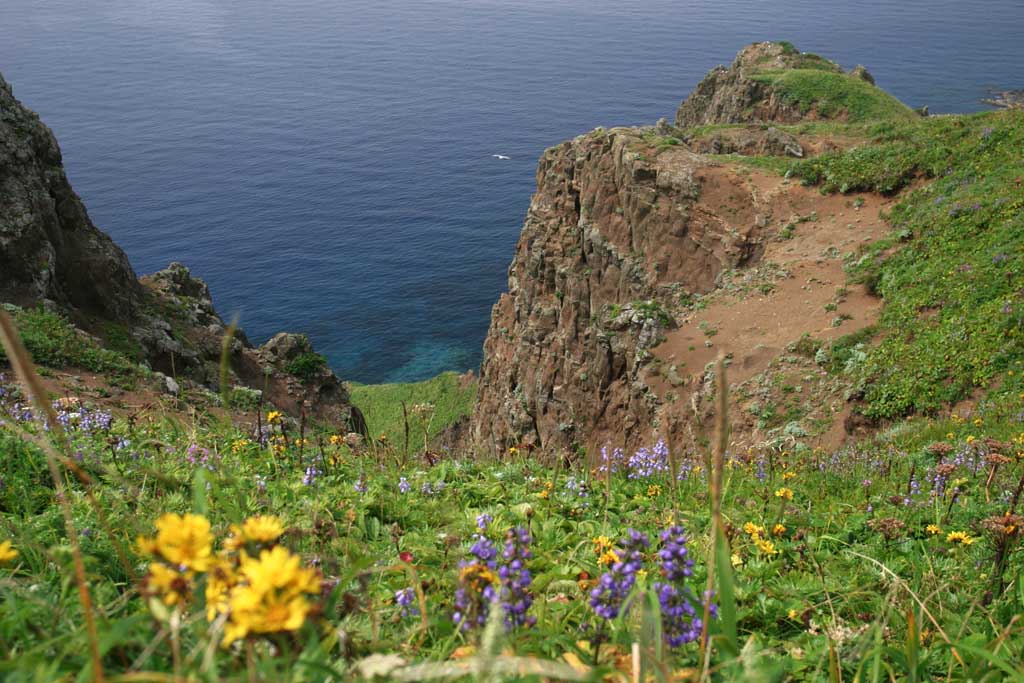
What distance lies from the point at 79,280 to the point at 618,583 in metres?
26.4

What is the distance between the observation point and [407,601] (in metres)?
3.51

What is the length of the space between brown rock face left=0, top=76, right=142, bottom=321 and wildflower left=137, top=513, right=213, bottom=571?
23012 millimetres

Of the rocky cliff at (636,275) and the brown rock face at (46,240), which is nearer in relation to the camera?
the brown rock face at (46,240)

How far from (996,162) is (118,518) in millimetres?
28763

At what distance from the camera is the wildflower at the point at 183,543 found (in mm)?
1929

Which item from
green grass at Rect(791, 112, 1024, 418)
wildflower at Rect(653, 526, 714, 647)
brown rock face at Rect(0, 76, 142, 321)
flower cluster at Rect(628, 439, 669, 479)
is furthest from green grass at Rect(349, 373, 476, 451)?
wildflower at Rect(653, 526, 714, 647)

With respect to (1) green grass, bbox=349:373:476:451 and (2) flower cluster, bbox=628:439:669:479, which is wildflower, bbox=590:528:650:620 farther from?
(1) green grass, bbox=349:373:476:451

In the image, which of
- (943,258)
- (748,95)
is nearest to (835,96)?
(748,95)

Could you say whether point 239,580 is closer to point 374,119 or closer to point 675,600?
point 675,600

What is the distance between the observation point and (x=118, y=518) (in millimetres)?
4461

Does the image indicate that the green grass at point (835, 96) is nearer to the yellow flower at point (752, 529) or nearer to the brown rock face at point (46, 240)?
the brown rock face at point (46, 240)

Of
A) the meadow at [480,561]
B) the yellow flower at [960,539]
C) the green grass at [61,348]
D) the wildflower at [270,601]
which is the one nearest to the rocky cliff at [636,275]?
the green grass at [61,348]

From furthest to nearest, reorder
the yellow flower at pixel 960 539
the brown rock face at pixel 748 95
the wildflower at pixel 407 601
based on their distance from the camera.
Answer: the brown rock face at pixel 748 95, the yellow flower at pixel 960 539, the wildflower at pixel 407 601

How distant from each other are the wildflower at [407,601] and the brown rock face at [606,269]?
20717mm
